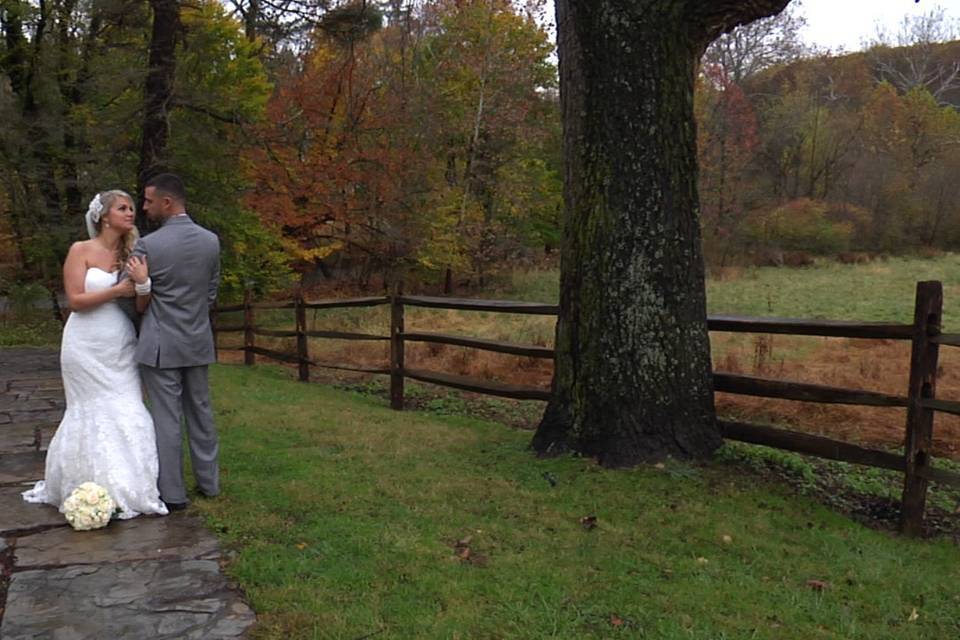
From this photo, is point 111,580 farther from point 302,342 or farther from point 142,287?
point 302,342

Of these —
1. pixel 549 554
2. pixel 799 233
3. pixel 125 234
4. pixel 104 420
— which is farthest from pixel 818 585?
pixel 799 233

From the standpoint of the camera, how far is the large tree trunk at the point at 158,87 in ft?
42.9

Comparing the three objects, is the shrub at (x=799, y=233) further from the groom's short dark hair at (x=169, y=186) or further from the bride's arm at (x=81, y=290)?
the bride's arm at (x=81, y=290)

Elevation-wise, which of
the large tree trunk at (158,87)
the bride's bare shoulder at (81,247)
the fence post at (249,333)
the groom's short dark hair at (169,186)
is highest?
the large tree trunk at (158,87)

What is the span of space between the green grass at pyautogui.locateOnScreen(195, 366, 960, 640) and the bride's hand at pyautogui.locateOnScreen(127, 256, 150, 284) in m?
1.29

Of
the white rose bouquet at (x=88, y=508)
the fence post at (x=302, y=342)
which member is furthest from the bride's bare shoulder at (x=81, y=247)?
the fence post at (x=302, y=342)

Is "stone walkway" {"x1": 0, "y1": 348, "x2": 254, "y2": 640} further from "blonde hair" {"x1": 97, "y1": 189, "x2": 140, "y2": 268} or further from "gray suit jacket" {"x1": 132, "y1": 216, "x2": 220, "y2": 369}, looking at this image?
"blonde hair" {"x1": 97, "y1": 189, "x2": 140, "y2": 268}

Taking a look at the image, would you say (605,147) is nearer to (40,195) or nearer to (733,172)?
(40,195)

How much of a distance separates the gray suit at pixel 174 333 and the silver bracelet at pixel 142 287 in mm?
46

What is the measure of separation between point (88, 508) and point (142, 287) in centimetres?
115

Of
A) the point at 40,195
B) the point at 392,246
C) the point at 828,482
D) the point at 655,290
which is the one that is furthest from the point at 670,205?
the point at 392,246

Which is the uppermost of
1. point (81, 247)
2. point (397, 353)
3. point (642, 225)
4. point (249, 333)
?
point (642, 225)

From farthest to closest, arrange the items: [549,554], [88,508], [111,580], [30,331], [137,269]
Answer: [30,331] → [137,269] → [88,508] → [549,554] → [111,580]

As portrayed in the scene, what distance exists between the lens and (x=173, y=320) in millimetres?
4168
